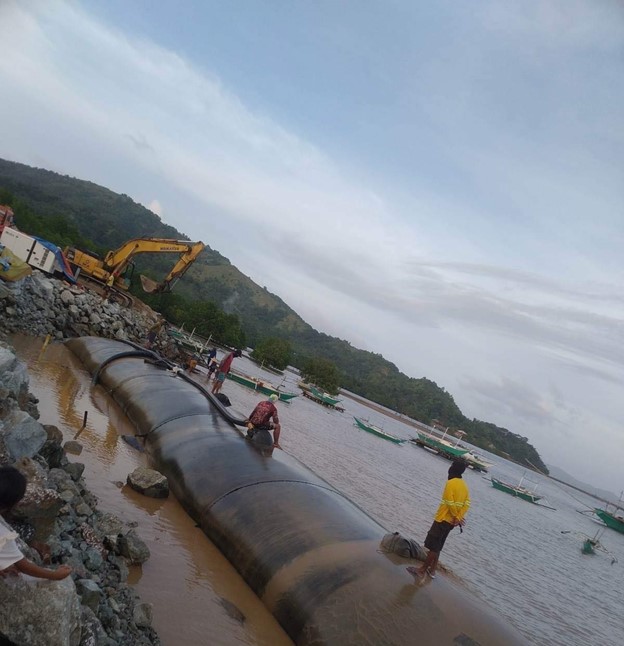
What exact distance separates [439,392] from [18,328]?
572 feet

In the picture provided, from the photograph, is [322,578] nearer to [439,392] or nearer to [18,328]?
[18,328]

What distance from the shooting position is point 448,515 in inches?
281

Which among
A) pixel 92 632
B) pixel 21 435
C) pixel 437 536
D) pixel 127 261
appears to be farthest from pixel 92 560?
pixel 127 261

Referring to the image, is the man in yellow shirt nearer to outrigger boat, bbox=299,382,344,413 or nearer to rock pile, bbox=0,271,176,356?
rock pile, bbox=0,271,176,356

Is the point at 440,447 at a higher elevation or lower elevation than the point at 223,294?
lower

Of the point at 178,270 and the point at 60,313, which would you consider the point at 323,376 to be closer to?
the point at 178,270

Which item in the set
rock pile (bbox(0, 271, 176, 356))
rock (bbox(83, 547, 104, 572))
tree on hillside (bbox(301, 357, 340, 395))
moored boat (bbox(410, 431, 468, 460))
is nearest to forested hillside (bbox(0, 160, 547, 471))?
tree on hillside (bbox(301, 357, 340, 395))

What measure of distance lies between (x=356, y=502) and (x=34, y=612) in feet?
42.7

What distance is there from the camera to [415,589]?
21.5ft

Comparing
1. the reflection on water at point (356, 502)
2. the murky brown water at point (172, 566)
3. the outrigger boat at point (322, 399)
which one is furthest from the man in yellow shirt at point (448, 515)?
the outrigger boat at point (322, 399)

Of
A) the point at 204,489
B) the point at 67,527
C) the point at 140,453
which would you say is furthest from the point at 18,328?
the point at 67,527

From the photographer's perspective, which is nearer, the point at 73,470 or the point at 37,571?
the point at 37,571

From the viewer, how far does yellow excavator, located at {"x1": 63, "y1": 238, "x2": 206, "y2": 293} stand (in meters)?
30.2

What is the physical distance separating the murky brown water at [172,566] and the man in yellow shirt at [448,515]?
2257 mm
